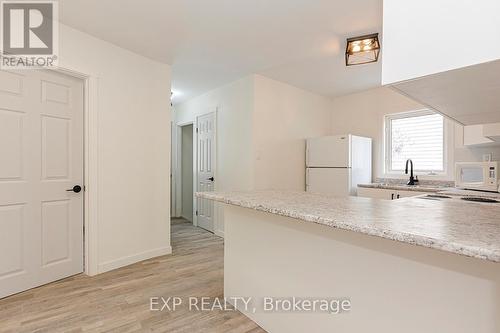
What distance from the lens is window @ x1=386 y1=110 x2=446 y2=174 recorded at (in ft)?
12.1

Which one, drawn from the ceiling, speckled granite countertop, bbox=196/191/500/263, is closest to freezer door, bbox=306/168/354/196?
the ceiling

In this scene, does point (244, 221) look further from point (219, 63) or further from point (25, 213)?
point (219, 63)

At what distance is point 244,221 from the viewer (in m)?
1.99

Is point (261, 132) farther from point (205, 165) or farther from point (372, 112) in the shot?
point (372, 112)

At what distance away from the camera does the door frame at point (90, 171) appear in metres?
2.63

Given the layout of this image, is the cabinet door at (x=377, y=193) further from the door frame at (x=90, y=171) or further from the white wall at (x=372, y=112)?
the door frame at (x=90, y=171)

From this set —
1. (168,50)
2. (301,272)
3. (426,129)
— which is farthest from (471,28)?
(426,129)

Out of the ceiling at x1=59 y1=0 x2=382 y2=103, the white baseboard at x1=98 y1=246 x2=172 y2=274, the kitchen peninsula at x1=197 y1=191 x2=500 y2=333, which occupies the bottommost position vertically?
the white baseboard at x1=98 y1=246 x2=172 y2=274

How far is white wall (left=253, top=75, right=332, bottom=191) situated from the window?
1.19 meters

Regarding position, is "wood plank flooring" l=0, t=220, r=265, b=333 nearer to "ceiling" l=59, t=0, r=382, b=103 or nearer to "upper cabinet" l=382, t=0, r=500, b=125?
"upper cabinet" l=382, t=0, r=500, b=125

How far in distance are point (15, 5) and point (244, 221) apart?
8.40 ft

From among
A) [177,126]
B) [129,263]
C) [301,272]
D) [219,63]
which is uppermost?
[219,63]

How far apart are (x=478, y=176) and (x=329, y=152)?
1736 mm

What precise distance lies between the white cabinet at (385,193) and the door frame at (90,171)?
331 centimetres
